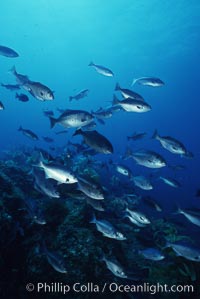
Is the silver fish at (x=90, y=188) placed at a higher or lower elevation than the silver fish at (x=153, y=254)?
higher

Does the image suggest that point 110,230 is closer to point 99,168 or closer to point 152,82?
point 152,82

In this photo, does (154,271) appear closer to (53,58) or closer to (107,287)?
(107,287)

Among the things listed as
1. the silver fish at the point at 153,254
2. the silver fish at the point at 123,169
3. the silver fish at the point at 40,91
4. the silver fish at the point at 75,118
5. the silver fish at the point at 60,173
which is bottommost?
the silver fish at the point at 153,254

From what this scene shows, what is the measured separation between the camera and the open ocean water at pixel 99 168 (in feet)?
18.4

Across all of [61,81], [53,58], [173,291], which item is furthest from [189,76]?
[173,291]

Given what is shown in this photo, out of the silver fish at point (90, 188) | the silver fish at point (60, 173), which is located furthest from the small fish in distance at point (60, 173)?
the silver fish at point (90, 188)

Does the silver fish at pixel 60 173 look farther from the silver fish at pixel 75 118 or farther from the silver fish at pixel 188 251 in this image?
the silver fish at pixel 188 251

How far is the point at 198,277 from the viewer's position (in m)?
6.02

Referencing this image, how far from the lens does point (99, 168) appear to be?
16.8 m

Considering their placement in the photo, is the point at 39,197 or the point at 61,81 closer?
the point at 39,197

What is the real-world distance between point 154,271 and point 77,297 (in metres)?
1.99

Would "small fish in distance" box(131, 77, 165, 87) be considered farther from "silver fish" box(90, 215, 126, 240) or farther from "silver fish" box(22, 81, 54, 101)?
"silver fish" box(90, 215, 126, 240)

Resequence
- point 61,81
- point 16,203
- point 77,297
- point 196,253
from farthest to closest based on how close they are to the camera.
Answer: point 61,81 < point 16,203 < point 77,297 < point 196,253

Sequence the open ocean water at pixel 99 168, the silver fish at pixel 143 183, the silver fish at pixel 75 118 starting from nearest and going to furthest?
the silver fish at pixel 75 118 < the open ocean water at pixel 99 168 < the silver fish at pixel 143 183
